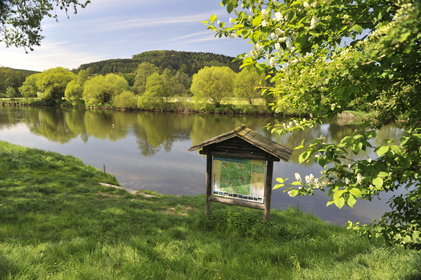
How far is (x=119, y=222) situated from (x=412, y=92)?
8267 mm

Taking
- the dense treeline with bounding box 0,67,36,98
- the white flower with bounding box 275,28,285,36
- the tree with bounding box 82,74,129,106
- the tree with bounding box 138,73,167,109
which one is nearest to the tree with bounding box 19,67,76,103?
the tree with bounding box 82,74,129,106

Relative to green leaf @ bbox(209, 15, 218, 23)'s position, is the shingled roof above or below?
below

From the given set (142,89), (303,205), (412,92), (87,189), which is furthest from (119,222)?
(142,89)

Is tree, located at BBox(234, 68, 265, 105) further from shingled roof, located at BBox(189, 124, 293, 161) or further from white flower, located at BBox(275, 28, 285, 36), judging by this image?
white flower, located at BBox(275, 28, 285, 36)

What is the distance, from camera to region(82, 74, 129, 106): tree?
3083 inches

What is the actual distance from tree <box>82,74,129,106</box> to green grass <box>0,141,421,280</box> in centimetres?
7463

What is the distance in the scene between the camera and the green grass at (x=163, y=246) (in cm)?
464

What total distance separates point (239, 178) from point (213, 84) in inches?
2313

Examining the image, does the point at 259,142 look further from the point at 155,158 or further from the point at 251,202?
the point at 155,158

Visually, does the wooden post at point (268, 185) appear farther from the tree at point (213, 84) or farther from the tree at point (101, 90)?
the tree at point (101, 90)

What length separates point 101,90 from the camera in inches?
3071

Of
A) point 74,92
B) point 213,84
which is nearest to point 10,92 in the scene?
point 74,92

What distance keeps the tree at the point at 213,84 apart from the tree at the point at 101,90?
28.6 metres

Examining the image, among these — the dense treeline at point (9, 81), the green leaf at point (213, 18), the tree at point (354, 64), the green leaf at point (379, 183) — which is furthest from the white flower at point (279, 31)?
the dense treeline at point (9, 81)
